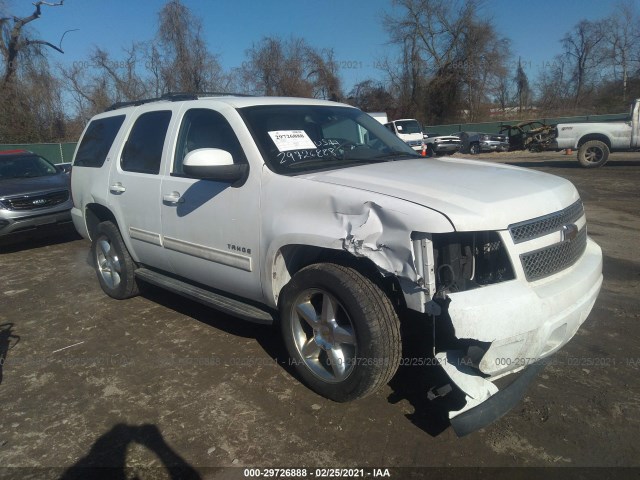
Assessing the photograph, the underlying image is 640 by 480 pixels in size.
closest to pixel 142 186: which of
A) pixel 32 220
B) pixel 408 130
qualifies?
pixel 32 220

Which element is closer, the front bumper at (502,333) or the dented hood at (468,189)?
the front bumper at (502,333)

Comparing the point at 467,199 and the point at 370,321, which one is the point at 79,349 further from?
the point at 467,199

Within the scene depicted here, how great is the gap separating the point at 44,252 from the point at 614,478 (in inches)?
310

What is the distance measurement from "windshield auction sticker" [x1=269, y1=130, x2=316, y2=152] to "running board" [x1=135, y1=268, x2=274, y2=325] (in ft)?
3.73

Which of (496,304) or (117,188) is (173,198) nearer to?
(117,188)

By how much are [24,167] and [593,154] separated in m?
15.4

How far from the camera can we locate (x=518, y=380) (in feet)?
8.38

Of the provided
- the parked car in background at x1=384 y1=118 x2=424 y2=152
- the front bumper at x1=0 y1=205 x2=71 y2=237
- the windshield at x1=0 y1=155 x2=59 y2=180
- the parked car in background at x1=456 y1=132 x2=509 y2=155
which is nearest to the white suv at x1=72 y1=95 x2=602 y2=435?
the front bumper at x1=0 y1=205 x2=71 y2=237

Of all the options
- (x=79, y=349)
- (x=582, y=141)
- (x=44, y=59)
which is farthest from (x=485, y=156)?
(x=44, y=59)

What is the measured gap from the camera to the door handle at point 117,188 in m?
4.44

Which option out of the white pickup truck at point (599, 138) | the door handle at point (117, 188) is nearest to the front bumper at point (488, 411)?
the door handle at point (117, 188)

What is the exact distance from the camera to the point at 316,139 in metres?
3.60

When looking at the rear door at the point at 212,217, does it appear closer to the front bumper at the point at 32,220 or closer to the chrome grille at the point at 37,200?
the front bumper at the point at 32,220

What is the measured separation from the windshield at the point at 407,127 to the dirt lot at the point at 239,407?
20.0 meters
